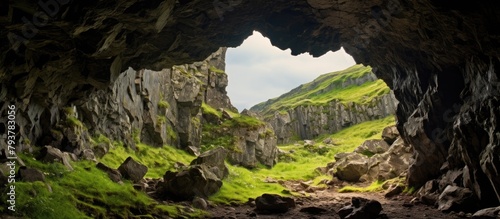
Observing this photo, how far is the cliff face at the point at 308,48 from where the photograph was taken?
1770cm

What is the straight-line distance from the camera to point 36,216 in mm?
14055

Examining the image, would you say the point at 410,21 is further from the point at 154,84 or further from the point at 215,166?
the point at 154,84

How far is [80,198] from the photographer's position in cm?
1898

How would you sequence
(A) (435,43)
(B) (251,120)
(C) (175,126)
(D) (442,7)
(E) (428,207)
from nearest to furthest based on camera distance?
(D) (442,7)
(A) (435,43)
(E) (428,207)
(C) (175,126)
(B) (251,120)

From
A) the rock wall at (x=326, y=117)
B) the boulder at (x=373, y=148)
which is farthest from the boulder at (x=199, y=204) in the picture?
the rock wall at (x=326, y=117)

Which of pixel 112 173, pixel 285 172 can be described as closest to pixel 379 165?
pixel 285 172

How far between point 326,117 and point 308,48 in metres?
136

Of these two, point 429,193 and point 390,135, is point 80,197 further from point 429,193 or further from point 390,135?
point 390,135

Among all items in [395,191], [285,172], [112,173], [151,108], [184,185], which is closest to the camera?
[112,173]

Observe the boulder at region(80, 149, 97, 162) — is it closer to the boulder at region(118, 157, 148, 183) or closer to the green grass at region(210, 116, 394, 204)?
the boulder at region(118, 157, 148, 183)

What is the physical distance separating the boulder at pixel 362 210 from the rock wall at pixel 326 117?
126 meters

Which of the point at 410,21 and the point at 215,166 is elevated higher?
the point at 410,21

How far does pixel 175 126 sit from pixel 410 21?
42.4 meters

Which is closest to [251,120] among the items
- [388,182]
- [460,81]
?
[388,182]
